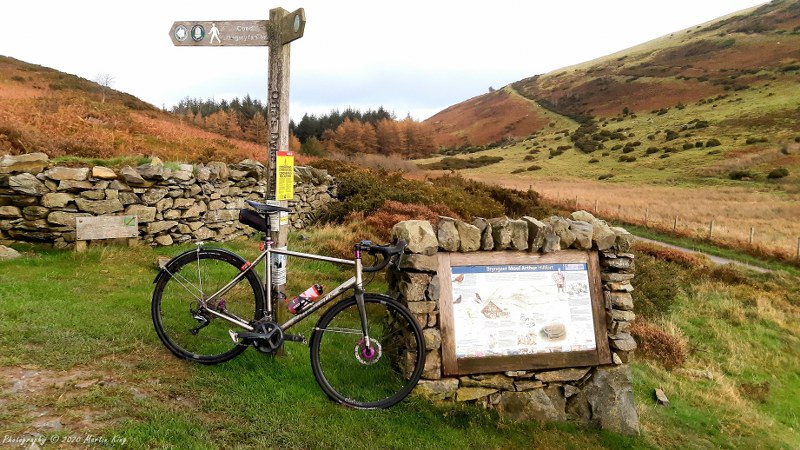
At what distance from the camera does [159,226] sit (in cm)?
868

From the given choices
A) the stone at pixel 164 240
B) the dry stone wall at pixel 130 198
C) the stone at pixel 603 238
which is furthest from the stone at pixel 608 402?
the dry stone wall at pixel 130 198

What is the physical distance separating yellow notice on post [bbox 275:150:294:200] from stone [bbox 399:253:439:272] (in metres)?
1.17

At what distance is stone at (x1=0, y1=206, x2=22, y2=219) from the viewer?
744cm

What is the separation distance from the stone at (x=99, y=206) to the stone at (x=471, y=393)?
680 centimetres

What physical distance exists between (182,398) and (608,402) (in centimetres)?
389

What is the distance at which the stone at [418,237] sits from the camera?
14.0ft

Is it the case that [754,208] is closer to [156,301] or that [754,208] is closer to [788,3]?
[156,301]

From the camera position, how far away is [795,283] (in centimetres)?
1441

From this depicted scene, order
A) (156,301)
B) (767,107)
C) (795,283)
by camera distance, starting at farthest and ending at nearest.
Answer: (767,107)
(795,283)
(156,301)

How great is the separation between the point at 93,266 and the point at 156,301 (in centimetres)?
352

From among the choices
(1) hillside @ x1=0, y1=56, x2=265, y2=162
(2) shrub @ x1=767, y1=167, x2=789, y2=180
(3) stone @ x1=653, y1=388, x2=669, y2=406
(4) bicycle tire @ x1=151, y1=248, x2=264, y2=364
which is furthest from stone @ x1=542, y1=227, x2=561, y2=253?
(2) shrub @ x1=767, y1=167, x2=789, y2=180

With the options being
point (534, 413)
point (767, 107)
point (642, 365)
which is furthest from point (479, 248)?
point (767, 107)

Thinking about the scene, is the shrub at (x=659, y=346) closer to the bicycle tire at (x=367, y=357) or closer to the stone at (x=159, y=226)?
the bicycle tire at (x=367, y=357)

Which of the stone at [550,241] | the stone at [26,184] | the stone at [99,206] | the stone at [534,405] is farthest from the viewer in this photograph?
the stone at [99,206]
